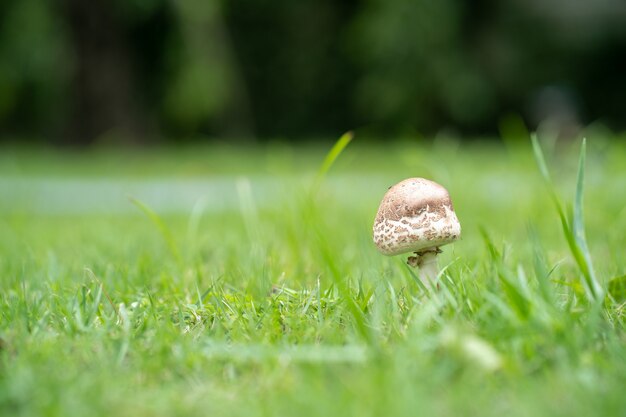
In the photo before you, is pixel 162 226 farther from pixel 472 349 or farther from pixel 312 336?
pixel 472 349

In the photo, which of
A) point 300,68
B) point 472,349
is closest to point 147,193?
point 472,349

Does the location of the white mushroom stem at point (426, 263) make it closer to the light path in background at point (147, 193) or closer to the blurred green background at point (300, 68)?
the light path in background at point (147, 193)

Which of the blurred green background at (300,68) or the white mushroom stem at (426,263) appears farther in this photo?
the blurred green background at (300,68)

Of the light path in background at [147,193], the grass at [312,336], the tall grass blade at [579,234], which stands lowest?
the light path in background at [147,193]

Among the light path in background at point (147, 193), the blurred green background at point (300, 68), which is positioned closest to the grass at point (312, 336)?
the light path in background at point (147, 193)

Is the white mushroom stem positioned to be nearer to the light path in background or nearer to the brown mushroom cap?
the brown mushroom cap

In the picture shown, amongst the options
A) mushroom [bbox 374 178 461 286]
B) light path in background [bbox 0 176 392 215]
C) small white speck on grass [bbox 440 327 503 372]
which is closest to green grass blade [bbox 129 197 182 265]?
mushroom [bbox 374 178 461 286]

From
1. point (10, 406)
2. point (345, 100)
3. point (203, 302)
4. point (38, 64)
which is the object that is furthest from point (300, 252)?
point (345, 100)

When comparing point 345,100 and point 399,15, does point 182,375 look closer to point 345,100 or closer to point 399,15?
point 399,15
